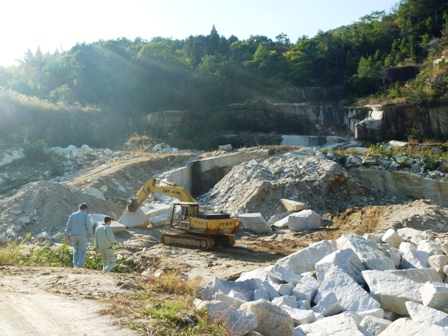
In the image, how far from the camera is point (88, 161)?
23.7 meters

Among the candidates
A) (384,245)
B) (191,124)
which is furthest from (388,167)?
(191,124)

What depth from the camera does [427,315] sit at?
16.6ft

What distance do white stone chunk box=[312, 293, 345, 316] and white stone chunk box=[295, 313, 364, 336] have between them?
1.60 ft

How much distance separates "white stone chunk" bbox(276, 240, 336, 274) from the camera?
7777 mm

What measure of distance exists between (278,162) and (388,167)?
406 cm

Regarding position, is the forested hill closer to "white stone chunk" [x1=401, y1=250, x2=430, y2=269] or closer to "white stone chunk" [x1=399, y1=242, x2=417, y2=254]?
"white stone chunk" [x1=399, y1=242, x2=417, y2=254]

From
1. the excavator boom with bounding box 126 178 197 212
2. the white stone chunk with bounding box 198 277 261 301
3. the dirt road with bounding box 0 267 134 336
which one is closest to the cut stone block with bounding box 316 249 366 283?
the white stone chunk with bounding box 198 277 261 301

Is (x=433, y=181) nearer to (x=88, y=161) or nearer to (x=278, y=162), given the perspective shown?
(x=278, y=162)

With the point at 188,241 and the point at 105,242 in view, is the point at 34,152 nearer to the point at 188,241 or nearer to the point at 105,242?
the point at 188,241

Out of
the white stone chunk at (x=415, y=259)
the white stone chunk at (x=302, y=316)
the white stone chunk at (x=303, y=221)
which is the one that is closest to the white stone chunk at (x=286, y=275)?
the white stone chunk at (x=302, y=316)

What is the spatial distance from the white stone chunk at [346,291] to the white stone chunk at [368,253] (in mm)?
768

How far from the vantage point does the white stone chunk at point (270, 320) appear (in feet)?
16.6

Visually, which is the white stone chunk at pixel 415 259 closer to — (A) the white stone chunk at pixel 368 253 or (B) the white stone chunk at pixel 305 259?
(A) the white stone chunk at pixel 368 253

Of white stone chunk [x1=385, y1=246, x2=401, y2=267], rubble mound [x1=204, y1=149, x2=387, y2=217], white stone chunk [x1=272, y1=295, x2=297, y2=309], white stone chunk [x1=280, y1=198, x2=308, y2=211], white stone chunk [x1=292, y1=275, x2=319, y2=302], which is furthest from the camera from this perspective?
rubble mound [x1=204, y1=149, x2=387, y2=217]
